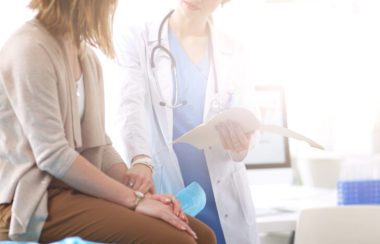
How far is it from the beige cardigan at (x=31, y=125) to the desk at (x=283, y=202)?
1.00m

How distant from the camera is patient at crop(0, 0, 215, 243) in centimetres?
107

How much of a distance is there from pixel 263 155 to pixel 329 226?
0.69 m

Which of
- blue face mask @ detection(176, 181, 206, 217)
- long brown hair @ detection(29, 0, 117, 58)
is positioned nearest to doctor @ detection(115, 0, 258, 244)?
blue face mask @ detection(176, 181, 206, 217)

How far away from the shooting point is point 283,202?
7.50 feet

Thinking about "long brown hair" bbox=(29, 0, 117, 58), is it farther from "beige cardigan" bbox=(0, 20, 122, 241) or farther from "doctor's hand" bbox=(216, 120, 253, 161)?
"doctor's hand" bbox=(216, 120, 253, 161)

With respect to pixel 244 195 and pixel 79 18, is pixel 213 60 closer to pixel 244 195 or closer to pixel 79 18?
pixel 244 195

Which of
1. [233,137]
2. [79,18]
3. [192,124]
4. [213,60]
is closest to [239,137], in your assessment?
[233,137]

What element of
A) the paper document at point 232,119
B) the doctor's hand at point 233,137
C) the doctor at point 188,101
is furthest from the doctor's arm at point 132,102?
Result: the doctor's hand at point 233,137

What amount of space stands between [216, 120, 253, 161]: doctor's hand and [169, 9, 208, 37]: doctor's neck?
43cm

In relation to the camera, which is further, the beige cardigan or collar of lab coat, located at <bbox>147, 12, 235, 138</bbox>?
collar of lab coat, located at <bbox>147, 12, 235, 138</bbox>

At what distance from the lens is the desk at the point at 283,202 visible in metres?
1.95

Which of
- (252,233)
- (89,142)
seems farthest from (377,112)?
(89,142)

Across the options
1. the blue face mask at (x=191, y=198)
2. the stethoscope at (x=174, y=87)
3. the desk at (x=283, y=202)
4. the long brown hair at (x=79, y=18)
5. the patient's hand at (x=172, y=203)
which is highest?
the long brown hair at (x=79, y=18)

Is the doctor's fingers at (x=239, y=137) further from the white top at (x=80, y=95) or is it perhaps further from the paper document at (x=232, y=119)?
the white top at (x=80, y=95)
